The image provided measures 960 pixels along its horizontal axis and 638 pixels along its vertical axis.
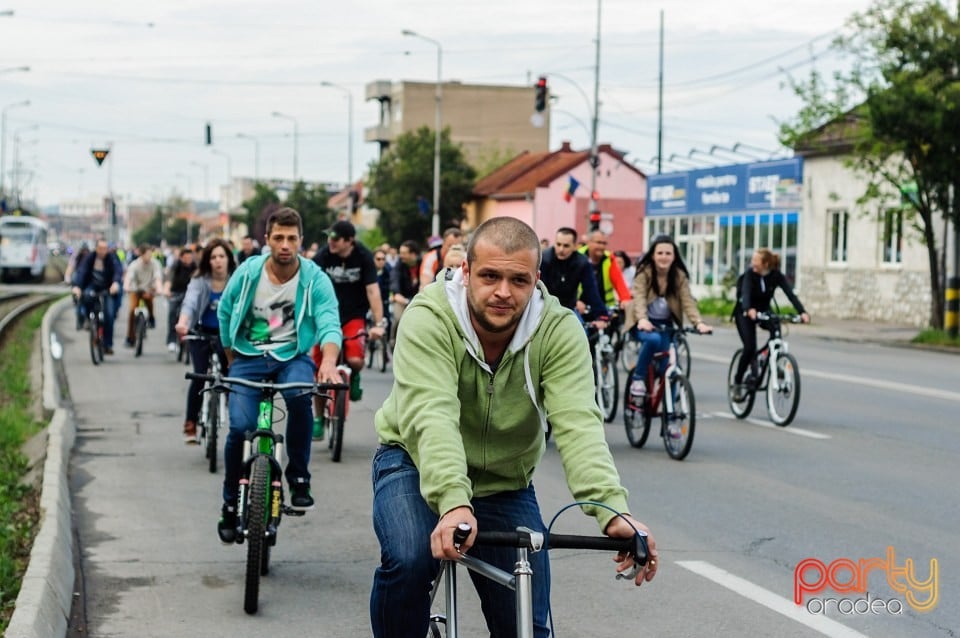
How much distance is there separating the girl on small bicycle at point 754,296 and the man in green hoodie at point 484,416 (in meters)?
10.7

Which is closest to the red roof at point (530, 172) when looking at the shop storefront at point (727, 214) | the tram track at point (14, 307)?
the shop storefront at point (727, 214)

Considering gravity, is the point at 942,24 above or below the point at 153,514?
above

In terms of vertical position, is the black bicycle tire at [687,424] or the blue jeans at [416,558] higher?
the blue jeans at [416,558]

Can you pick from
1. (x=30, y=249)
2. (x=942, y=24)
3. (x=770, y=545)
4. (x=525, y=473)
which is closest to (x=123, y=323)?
(x=942, y=24)

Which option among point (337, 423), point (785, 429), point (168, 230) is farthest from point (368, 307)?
point (168, 230)

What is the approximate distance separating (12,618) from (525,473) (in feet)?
8.96

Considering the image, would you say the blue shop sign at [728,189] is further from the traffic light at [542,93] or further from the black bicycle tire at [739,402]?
the black bicycle tire at [739,402]

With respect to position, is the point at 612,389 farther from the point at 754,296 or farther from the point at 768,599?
the point at 768,599

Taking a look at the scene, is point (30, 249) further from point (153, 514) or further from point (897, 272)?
point (153, 514)

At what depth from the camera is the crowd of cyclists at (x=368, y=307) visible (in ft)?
13.1

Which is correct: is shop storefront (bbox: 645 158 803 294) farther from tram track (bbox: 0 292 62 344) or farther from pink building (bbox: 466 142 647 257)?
pink building (bbox: 466 142 647 257)

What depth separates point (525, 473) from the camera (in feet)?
14.0

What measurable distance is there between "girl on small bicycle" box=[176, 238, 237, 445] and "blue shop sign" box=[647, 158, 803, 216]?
34321mm

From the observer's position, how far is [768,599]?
7035 millimetres
